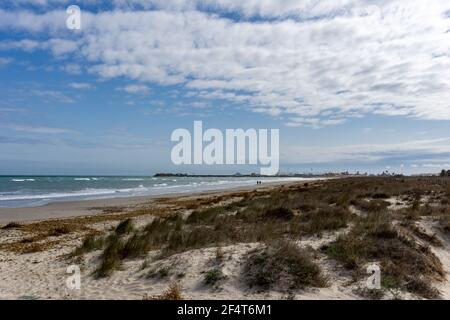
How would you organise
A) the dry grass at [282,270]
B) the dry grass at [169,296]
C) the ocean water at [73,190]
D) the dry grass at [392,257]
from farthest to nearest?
the ocean water at [73,190] < the dry grass at [392,257] < the dry grass at [282,270] < the dry grass at [169,296]

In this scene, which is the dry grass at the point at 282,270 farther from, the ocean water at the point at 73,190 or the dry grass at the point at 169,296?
the ocean water at the point at 73,190

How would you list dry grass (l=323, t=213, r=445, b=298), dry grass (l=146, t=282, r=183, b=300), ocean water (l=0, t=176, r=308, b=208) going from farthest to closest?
ocean water (l=0, t=176, r=308, b=208) → dry grass (l=323, t=213, r=445, b=298) → dry grass (l=146, t=282, r=183, b=300)

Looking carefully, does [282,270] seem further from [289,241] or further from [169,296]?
[169,296]

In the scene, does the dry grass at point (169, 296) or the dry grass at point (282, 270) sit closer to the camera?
the dry grass at point (169, 296)

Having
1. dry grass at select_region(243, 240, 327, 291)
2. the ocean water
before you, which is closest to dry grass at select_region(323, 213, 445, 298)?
dry grass at select_region(243, 240, 327, 291)

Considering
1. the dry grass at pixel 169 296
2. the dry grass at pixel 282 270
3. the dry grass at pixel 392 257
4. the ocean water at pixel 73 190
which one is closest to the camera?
the dry grass at pixel 169 296

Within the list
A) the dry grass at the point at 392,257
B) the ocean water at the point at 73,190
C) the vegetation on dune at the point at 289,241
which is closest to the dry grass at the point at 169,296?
the vegetation on dune at the point at 289,241

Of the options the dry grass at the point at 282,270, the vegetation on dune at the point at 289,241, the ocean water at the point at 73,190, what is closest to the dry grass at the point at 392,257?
the vegetation on dune at the point at 289,241

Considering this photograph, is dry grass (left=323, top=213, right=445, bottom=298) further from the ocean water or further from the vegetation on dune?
the ocean water

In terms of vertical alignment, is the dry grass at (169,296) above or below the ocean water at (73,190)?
above
